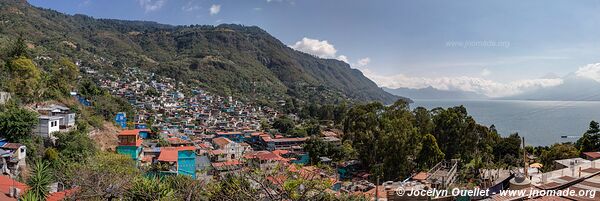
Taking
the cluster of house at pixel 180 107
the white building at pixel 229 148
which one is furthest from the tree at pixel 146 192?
the cluster of house at pixel 180 107

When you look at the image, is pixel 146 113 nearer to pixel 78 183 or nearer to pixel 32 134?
pixel 32 134

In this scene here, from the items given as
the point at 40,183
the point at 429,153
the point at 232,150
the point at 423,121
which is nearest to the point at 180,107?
the point at 232,150

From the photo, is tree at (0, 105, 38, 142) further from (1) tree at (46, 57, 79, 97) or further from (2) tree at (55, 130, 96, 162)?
(1) tree at (46, 57, 79, 97)

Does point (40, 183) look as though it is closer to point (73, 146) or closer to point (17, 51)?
point (73, 146)

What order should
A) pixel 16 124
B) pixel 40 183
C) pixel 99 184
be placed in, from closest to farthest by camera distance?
pixel 99 184 → pixel 40 183 → pixel 16 124

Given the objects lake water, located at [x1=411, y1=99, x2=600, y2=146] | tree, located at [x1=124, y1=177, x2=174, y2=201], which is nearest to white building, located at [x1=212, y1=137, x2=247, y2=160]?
tree, located at [x1=124, y1=177, x2=174, y2=201]

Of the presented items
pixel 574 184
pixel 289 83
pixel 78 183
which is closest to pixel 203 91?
pixel 289 83
